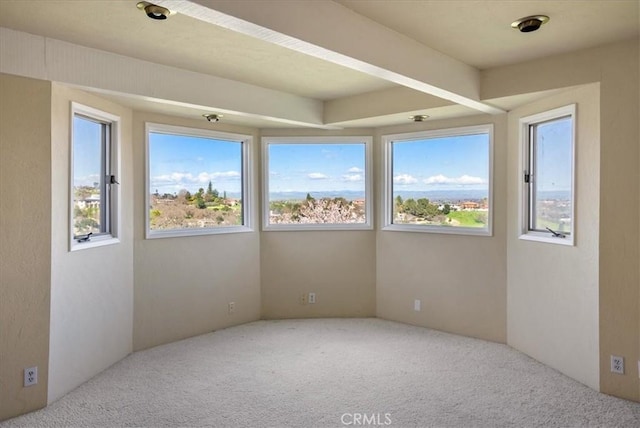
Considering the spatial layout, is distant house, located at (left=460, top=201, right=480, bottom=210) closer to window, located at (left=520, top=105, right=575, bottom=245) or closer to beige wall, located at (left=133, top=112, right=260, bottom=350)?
window, located at (left=520, top=105, right=575, bottom=245)

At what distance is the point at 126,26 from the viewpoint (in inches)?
104

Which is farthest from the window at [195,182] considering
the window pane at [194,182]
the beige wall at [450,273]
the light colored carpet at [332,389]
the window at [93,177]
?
the beige wall at [450,273]

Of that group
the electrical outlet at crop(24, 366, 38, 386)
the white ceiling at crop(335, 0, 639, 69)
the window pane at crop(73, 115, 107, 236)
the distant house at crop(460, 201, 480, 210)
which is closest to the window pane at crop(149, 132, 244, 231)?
the window pane at crop(73, 115, 107, 236)

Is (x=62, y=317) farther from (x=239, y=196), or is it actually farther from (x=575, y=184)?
(x=575, y=184)

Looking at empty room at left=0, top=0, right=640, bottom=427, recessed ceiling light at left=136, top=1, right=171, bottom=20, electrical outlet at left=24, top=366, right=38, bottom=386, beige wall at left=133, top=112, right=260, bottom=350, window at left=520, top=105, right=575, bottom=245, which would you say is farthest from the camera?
beige wall at left=133, top=112, right=260, bottom=350

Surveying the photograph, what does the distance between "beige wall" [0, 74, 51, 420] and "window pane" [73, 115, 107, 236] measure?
447mm

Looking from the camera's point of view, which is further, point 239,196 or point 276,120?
point 239,196

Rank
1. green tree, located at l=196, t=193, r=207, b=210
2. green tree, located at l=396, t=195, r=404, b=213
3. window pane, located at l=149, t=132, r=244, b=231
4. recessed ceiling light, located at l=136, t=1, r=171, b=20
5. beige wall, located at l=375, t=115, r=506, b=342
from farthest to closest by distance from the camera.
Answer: green tree, located at l=396, t=195, r=404, b=213
green tree, located at l=196, t=193, r=207, b=210
window pane, located at l=149, t=132, r=244, b=231
beige wall, located at l=375, t=115, r=506, b=342
recessed ceiling light, located at l=136, t=1, r=171, b=20

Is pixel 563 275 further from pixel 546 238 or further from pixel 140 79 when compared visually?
pixel 140 79

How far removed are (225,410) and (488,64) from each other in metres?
3.19

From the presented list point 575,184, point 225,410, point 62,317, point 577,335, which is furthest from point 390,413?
point 62,317

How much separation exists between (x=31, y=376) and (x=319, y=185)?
3.32m

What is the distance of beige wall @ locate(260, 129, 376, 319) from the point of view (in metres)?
5.14

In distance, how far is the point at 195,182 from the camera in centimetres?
466
